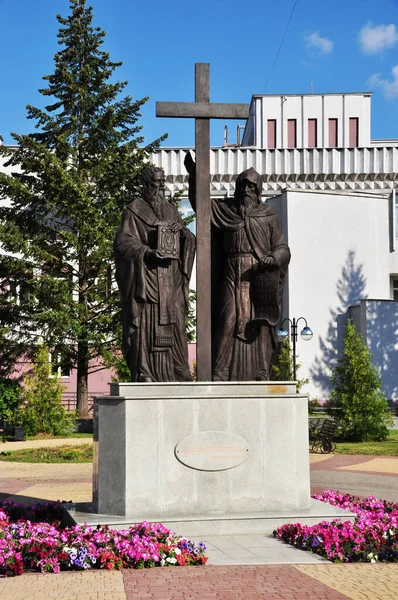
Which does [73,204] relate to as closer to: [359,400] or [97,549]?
[359,400]

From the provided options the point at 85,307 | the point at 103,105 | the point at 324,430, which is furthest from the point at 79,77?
the point at 324,430

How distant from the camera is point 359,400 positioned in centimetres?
2711

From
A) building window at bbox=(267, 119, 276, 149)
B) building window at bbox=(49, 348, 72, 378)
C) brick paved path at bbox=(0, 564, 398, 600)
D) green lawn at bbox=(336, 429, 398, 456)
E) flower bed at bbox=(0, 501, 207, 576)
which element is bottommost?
green lawn at bbox=(336, 429, 398, 456)

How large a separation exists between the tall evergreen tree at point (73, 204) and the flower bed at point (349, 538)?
2327 centimetres

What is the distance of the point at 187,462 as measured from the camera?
9.29m

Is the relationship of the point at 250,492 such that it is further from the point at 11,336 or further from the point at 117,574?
the point at 11,336

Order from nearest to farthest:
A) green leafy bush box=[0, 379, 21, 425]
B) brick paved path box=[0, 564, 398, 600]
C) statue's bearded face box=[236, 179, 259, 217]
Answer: brick paved path box=[0, 564, 398, 600]
statue's bearded face box=[236, 179, 259, 217]
green leafy bush box=[0, 379, 21, 425]

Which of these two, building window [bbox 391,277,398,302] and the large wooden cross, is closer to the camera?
the large wooden cross

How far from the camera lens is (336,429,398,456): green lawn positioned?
2347cm

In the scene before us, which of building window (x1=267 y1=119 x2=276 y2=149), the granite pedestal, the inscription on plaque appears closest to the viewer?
the granite pedestal

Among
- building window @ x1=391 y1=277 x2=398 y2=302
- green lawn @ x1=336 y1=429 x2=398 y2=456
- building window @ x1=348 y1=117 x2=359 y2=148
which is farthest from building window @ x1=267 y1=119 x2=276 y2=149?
green lawn @ x1=336 y1=429 x2=398 y2=456

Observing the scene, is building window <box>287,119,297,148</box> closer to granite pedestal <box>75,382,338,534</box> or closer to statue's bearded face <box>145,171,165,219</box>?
statue's bearded face <box>145,171,165,219</box>

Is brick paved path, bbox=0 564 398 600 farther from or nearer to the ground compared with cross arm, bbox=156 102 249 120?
nearer to the ground

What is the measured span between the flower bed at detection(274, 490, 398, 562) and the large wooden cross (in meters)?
2.14
